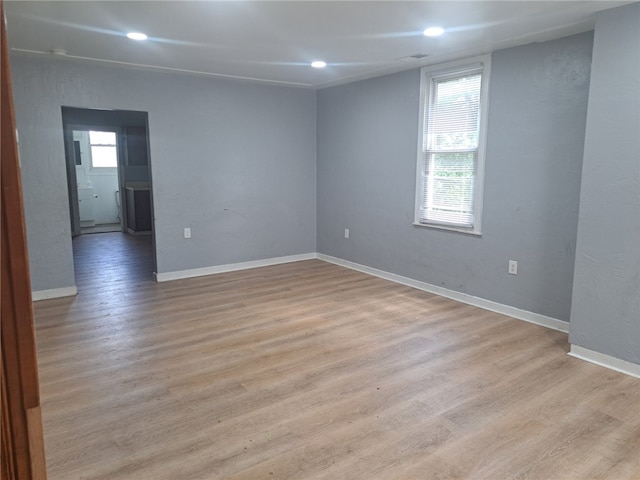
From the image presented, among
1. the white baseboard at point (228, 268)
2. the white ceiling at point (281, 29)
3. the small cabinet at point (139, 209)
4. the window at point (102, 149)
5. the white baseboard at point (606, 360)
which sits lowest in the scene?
the white baseboard at point (606, 360)

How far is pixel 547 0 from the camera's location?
2609 mm

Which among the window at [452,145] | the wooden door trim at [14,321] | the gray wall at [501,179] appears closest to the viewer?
the wooden door trim at [14,321]

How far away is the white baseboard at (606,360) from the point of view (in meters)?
2.79

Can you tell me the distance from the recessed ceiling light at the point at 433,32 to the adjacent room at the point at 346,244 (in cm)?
3

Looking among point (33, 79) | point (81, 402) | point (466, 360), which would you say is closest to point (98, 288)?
point (33, 79)

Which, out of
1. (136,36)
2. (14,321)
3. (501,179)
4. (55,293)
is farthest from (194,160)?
(14,321)

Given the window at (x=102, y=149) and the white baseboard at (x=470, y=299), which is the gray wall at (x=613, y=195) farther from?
the window at (x=102, y=149)

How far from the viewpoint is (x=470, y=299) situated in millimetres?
4203

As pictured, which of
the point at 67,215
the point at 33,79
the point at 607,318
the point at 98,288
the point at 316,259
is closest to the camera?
the point at 607,318

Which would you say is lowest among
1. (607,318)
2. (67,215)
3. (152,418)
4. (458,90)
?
(152,418)

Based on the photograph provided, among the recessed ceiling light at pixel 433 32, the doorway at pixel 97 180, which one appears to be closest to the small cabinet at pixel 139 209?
the doorway at pixel 97 180

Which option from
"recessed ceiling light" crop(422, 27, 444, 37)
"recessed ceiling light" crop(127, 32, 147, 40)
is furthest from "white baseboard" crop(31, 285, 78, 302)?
"recessed ceiling light" crop(422, 27, 444, 37)

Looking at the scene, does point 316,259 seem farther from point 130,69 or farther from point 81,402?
Answer: point 81,402

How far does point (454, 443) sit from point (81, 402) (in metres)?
1.97
